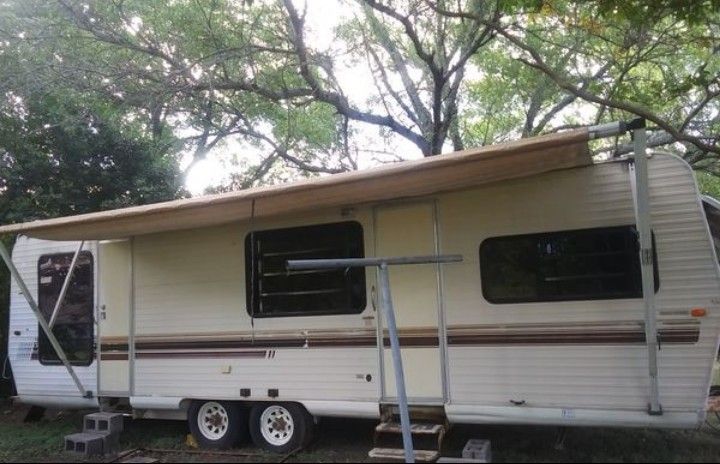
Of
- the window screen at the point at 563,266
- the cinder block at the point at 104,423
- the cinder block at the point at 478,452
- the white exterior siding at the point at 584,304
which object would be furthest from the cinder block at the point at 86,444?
the window screen at the point at 563,266

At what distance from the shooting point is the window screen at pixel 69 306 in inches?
283

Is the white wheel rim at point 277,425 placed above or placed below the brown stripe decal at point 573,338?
below

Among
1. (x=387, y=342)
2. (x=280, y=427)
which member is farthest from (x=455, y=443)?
(x=280, y=427)

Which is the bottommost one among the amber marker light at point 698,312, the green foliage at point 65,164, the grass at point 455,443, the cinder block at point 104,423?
the grass at point 455,443

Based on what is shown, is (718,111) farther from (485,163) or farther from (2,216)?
(2,216)

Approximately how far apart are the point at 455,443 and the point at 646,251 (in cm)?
245

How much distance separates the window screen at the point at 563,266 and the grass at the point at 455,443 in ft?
3.90

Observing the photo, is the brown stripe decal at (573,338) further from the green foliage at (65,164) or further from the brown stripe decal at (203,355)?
the green foliage at (65,164)

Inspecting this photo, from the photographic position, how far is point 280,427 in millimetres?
6145

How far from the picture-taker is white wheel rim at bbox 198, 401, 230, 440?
6.37 metres

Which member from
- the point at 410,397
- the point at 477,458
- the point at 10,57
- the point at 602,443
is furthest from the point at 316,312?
the point at 10,57

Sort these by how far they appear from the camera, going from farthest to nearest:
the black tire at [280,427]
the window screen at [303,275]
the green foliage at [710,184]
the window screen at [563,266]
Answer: the green foliage at [710,184], the black tire at [280,427], the window screen at [303,275], the window screen at [563,266]

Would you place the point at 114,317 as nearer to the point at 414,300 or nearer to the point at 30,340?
the point at 30,340

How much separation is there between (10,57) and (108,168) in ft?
7.31
